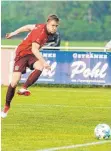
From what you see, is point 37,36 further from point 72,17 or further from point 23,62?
point 72,17

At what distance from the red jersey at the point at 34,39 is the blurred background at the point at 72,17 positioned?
5213cm

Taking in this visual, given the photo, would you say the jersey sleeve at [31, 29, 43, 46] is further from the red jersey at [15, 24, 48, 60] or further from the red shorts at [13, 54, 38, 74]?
the red shorts at [13, 54, 38, 74]

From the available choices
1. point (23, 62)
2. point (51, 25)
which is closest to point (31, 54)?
point (23, 62)

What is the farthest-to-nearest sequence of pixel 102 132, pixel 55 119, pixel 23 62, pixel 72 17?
1. pixel 72 17
2. pixel 55 119
3. pixel 23 62
4. pixel 102 132

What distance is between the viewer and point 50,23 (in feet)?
46.2

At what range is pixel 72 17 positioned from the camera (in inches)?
2849

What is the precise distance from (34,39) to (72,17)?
5833 centimetres

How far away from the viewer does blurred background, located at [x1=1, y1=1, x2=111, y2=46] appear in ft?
222

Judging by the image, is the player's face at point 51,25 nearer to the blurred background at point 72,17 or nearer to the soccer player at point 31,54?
the soccer player at point 31,54

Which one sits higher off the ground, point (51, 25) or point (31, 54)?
point (51, 25)

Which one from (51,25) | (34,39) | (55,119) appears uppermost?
(51,25)

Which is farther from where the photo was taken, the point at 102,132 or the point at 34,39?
the point at 34,39

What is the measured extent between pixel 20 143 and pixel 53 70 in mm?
13380

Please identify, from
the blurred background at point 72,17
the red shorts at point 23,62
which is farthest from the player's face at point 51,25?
the blurred background at point 72,17
